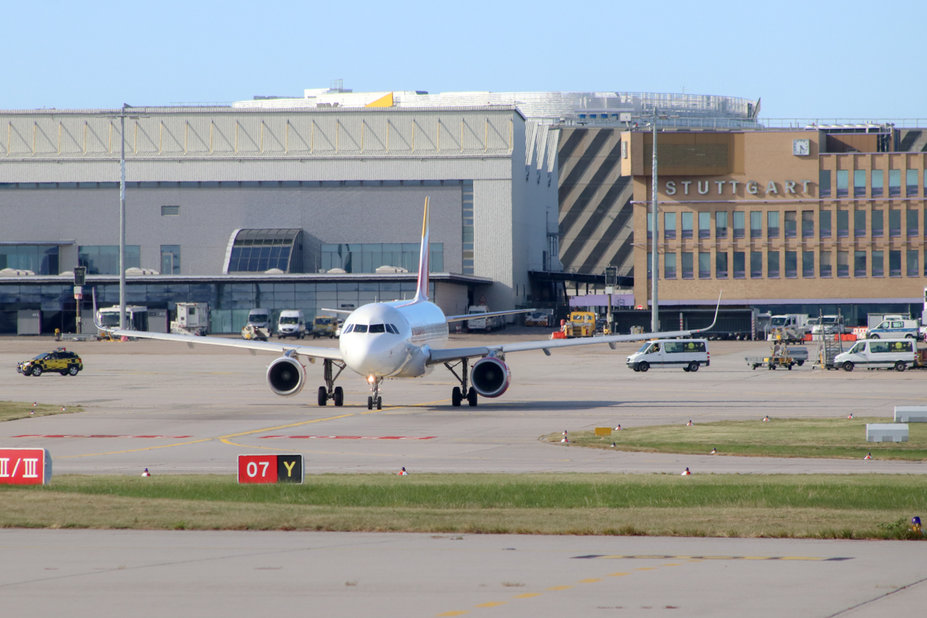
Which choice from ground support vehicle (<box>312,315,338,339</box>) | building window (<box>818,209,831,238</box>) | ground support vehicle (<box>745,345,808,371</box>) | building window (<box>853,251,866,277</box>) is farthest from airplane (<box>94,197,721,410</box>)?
building window (<box>853,251,866,277</box>)

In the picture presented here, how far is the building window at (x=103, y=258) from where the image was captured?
150m

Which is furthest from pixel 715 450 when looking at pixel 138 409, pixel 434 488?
pixel 138 409

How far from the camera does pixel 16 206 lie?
15262 centimetres

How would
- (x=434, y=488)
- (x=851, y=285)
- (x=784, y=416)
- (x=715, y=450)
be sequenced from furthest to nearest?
(x=851, y=285) → (x=784, y=416) → (x=715, y=450) → (x=434, y=488)

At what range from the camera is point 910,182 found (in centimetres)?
13000

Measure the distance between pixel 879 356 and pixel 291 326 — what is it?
66.9m

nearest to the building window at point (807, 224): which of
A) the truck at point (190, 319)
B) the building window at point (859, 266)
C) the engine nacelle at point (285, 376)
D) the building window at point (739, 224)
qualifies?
the building window at point (859, 266)

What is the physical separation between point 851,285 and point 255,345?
96.4 metres

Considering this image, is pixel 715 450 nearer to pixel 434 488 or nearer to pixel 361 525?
pixel 434 488

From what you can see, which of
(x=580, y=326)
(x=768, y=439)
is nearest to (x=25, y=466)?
(x=768, y=439)

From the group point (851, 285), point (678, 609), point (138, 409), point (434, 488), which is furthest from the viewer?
point (851, 285)

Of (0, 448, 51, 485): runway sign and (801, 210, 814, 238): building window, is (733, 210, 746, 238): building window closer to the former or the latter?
(801, 210, 814, 238): building window

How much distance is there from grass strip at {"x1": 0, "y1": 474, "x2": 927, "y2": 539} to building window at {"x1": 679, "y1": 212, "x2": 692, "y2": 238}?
109651mm

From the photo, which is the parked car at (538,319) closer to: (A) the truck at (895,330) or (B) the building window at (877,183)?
(B) the building window at (877,183)
